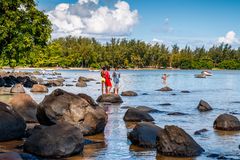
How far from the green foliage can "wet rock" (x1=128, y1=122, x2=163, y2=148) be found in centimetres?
3205

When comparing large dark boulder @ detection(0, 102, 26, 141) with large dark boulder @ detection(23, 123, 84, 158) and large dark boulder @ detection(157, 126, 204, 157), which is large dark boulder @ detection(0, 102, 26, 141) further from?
large dark boulder @ detection(157, 126, 204, 157)

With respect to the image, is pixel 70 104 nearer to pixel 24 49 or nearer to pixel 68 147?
pixel 68 147

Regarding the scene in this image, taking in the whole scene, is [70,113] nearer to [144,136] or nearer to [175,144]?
[144,136]

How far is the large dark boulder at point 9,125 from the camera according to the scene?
51.2ft

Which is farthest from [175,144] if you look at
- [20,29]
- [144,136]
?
[20,29]

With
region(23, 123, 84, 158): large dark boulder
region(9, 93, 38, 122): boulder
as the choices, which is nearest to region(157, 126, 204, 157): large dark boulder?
region(23, 123, 84, 158): large dark boulder

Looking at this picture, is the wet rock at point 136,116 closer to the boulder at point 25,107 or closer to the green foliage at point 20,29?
the boulder at point 25,107

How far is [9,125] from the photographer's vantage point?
51.7ft

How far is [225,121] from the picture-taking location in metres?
20.1

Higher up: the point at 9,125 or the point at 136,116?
the point at 9,125

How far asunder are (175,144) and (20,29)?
36.1 metres

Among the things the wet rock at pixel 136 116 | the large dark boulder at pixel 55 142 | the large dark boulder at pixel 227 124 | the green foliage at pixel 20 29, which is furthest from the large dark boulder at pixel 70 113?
the green foliage at pixel 20 29

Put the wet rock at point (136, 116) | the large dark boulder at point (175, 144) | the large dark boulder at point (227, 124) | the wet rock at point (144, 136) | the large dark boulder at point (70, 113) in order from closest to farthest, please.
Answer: the large dark boulder at point (175, 144)
the wet rock at point (144, 136)
the large dark boulder at point (70, 113)
the large dark boulder at point (227, 124)
the wet rock at point (136, 116)

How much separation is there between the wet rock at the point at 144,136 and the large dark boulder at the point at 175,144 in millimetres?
884
